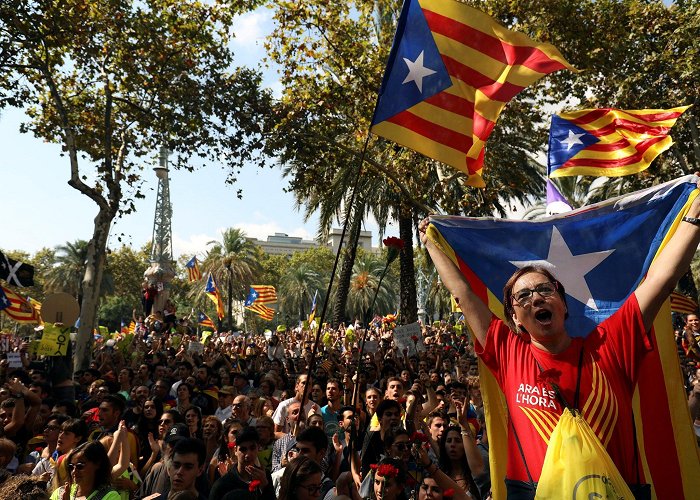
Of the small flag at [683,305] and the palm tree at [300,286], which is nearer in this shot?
the small flag at [683,305]

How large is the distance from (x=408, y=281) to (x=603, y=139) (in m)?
11.5

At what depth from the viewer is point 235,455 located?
5199 mm

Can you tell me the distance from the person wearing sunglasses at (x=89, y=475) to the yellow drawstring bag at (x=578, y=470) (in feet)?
10.7

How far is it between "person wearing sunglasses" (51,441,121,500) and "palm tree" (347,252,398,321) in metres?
55.2

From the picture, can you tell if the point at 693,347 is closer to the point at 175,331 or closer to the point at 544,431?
the point at 544,431

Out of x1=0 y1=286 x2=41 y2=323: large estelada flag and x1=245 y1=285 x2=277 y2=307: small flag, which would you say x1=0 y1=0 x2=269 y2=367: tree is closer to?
x1=0 y1=286 x2=41 y2=323: large estelada flag

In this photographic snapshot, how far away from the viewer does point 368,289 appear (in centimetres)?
6247

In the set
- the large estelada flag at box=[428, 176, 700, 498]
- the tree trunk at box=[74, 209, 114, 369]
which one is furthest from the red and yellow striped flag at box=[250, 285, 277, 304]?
the large estelada flag at box=[428, 176, 700, 498]

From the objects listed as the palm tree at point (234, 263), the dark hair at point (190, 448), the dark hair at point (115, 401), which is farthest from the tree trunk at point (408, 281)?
the palm tree at point (234, 263)

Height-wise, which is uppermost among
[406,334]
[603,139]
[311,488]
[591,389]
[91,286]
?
[603,139]

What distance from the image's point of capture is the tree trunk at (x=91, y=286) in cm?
1367

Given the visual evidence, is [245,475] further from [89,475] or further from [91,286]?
[91,286]

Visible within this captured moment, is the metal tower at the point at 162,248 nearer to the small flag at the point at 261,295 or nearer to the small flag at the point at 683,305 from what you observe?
the small flag at the point at 261,295

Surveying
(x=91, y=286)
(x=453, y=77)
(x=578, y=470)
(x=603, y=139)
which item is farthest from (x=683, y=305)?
(x=91, y=286)
